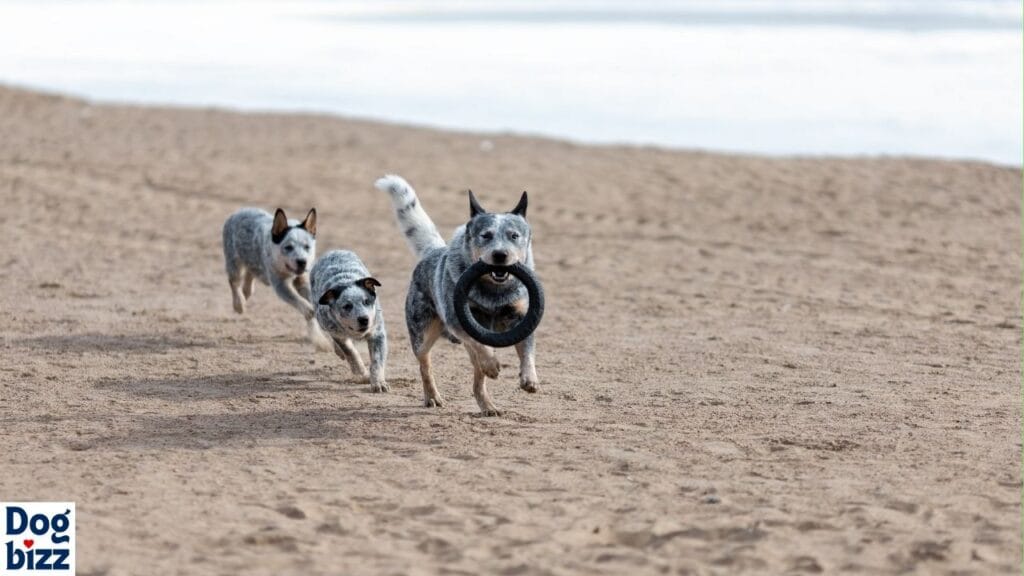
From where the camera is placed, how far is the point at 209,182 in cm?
2350

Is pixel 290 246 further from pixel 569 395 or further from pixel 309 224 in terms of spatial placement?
pixel 569 395

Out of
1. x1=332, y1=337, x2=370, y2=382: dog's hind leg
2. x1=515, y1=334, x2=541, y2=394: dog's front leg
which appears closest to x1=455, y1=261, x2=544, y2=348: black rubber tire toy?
x1=515, y1=334, x2=541, y2=394: dog's front leg

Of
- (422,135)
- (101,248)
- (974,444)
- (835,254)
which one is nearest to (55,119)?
(422,135)

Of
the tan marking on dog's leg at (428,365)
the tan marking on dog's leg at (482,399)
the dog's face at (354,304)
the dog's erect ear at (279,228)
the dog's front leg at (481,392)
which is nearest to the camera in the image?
the dog's front leg at (481,392)

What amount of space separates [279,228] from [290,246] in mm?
190

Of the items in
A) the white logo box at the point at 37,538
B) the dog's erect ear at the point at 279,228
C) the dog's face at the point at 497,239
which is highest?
the dog's erect ear at the point at 279,228

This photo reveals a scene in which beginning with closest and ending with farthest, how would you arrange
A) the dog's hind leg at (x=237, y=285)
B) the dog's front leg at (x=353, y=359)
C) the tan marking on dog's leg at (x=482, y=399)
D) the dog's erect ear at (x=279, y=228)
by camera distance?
1. the tan marking on dog's leg at (x=482, y=399)
2. the dog's front leg at (x=353, y=359)
3. the dog's erect ear at (x=279, y=228)
4. the dog's hind leg at (x=237, y=285)

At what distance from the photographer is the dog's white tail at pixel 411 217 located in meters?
10.6

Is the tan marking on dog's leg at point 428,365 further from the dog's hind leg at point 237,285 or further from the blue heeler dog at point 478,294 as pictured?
the dog's hind leg at point 237,285

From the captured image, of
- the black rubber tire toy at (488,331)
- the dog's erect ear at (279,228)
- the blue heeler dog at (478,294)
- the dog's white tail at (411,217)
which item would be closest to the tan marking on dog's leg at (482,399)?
the blue heeler dog at (478,294)

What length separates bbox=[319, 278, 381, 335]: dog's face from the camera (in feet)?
34.6

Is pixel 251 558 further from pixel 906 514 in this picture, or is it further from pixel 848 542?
pixel 906 514

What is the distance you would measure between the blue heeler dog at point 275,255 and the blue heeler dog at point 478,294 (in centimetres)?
251

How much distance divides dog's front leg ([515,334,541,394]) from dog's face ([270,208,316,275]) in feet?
11.9
